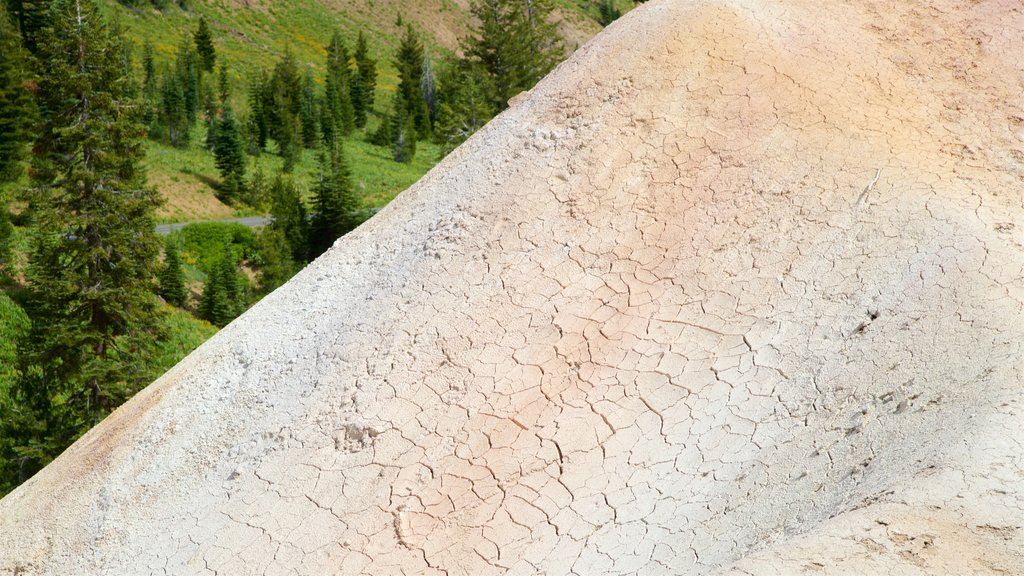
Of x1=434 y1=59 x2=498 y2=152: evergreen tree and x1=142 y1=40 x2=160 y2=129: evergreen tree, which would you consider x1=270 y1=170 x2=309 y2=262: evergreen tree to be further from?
x1=142 y1=40 x2=160 y2=129: evergreen tree

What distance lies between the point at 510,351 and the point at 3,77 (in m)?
38.6

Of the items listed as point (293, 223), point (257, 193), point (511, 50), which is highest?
point (511, 50)

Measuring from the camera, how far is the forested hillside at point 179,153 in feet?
65.3

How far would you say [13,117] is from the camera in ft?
121

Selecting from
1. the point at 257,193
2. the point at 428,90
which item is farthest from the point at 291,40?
the point at 257,193

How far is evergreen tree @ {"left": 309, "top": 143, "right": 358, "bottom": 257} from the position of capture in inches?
1508

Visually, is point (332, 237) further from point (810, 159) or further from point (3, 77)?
point (810, 159)

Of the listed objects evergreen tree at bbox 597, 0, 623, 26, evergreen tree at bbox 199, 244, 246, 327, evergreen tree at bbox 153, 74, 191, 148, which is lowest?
evergreen tree at bbox 199, 244, 246, 327

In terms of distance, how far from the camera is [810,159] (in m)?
7.22

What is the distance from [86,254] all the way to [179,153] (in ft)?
106

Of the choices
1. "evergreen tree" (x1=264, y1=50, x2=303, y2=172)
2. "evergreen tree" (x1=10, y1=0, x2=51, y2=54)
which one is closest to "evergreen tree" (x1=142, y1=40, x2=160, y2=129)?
"evergreen tree" (x1=10, y1=0, x2=51, y2=54)

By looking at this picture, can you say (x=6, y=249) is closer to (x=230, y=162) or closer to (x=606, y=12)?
(x=230, y=162)

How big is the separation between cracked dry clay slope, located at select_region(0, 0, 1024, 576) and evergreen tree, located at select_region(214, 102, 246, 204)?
Result: 40.7m

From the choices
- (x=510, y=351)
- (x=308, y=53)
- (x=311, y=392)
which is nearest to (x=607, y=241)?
→ (x=510, y=351)
